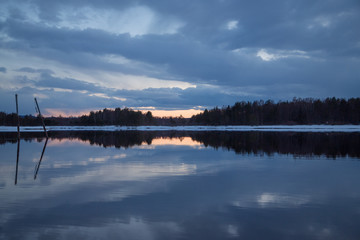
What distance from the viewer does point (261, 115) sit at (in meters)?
141

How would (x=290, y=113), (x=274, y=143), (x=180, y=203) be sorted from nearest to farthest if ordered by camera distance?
(x=180, y=203) → (x=274, y=143) → (x=290, y=113)

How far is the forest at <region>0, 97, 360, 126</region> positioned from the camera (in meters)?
119

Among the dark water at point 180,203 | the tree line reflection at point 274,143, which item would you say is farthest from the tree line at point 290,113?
the dark water at point 180,203

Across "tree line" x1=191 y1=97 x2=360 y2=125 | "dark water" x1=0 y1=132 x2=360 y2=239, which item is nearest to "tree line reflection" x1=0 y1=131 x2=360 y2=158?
"dark water" x1=0 y1=132 x2=360 y2=239

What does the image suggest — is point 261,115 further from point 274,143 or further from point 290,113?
point 274,143

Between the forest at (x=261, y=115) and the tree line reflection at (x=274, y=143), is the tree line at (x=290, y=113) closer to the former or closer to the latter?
the forest at (x=261, y=115)

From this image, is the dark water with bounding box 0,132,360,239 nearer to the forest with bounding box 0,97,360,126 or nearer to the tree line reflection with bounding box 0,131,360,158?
the tree line reflection with bounding box 0,131,360,158

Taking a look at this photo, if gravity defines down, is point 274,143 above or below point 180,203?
above

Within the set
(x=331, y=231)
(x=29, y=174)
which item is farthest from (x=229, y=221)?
(x=29, y=174)

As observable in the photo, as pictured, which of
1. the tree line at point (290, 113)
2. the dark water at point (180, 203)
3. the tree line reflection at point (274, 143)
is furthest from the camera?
the tree line at point (290, 113)

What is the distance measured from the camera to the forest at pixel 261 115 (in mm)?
119438

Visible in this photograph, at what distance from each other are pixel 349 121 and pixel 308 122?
14.7m

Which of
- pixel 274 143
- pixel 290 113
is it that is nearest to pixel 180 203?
pixel 274 143

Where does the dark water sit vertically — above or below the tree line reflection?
below
